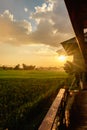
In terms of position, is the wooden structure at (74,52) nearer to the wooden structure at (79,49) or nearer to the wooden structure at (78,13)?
the wooden structure at (79,49)

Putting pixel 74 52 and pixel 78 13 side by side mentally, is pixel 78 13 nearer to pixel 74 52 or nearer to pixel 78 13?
pixel 78 13

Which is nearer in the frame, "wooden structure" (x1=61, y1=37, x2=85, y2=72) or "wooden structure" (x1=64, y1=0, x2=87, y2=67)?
"wooden structure" (x1=64, y1=0, x2=87, y2=67)

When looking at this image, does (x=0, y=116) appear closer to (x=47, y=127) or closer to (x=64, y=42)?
(x=64, y=42)

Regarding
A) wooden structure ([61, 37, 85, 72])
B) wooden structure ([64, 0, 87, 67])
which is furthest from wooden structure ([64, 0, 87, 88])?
wooden structure ([61, 37, 85, 72])

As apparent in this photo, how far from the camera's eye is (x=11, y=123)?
440 inches

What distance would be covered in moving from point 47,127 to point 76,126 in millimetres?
3660

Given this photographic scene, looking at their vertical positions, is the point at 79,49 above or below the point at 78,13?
below

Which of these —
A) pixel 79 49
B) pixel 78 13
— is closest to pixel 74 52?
pixel 79 49

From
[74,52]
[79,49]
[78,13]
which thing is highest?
[74,52]

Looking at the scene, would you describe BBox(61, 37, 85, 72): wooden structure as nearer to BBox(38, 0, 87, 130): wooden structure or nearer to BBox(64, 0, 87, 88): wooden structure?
BBox(38, 0, 87, 130): wooden structure

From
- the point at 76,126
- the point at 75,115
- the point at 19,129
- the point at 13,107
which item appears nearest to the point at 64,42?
the point at 75,115

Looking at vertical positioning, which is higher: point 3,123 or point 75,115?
point 75,115

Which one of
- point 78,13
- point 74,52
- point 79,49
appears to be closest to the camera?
point 78,13

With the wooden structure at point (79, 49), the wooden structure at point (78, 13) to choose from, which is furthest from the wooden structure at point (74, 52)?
the wooden structure at point (78, 13)
